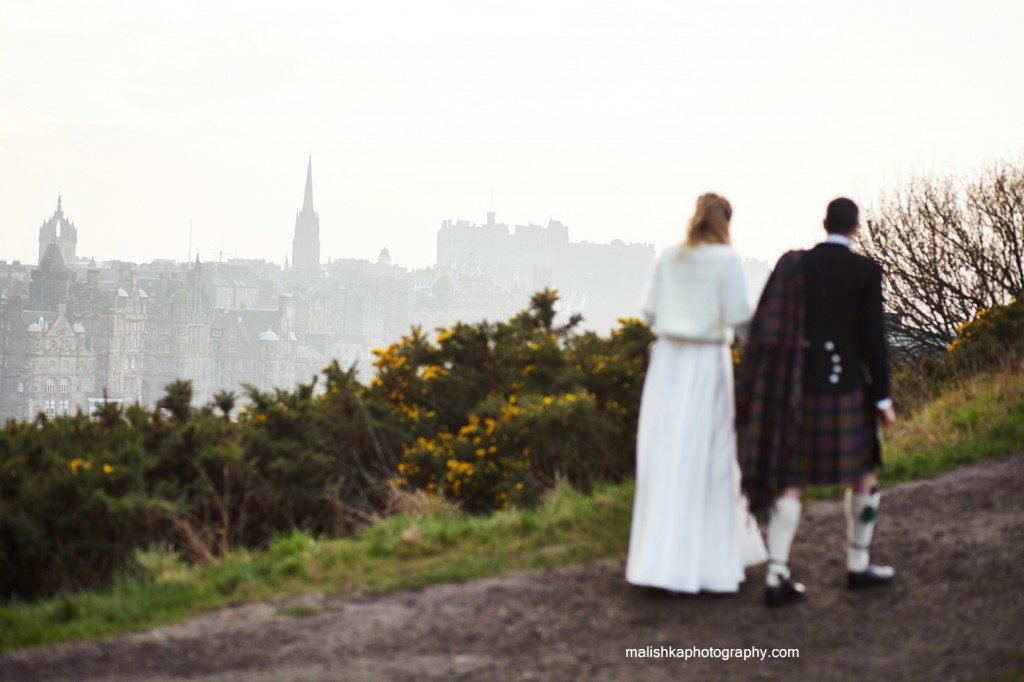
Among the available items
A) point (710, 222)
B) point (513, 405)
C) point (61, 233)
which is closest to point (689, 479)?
point (710, 222)

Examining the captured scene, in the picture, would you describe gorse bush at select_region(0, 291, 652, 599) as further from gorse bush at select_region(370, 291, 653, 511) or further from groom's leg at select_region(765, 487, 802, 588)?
groom's leg at select_region(765, 487, 802, 588)

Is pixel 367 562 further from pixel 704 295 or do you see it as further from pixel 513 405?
pixel 513 405

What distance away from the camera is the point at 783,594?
5.23 m

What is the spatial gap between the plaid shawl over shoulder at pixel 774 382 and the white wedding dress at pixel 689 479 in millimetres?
120

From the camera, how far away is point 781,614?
5172 millimetres

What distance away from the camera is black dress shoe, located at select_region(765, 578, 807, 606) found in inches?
205

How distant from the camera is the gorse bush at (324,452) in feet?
24.2

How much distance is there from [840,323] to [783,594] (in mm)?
1104

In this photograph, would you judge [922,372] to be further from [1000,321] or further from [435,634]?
[435,634]

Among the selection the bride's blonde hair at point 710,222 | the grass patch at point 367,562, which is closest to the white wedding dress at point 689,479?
the bride's blonde hair at point 710,222

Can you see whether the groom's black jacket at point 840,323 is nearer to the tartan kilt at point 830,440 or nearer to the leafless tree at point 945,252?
the tartan kilt at point 830,440

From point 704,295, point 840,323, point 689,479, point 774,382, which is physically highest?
point 704,295

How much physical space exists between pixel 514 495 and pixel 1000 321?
7910 mm

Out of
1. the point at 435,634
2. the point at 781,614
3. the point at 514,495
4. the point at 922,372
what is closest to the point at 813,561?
the point at 781,614
